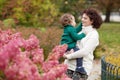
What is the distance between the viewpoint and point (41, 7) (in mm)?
22297

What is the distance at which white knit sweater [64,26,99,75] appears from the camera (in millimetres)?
6078

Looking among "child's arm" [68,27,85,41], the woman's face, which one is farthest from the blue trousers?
the woman's face

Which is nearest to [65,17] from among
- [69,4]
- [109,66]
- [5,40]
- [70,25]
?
[70,25]

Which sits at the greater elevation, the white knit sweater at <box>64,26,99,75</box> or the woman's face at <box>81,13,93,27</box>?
the woman's face at <box>81,13,93,27</box>

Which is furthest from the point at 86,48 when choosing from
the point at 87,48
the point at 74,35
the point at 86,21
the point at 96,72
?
the point at 96,72

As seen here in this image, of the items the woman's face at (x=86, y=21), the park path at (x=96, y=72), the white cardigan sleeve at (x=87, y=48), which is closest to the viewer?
the white cardigan sleeve at (x=87, y=48)

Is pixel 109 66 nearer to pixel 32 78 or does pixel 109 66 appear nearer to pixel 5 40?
pixel 5 40

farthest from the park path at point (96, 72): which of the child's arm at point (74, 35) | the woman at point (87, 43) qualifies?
the child's arm at point (74, 35)

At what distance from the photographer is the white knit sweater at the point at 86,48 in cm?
608

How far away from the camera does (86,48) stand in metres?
6.07

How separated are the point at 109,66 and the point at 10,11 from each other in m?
15.1

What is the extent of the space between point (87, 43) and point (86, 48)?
67mm

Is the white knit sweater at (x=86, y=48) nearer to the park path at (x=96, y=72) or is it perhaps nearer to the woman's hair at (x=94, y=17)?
the woman's hair at (x=94, y=17)

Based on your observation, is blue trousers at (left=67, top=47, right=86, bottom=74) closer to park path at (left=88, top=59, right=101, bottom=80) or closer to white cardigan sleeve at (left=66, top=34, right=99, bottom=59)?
white cardigan sleeve at (left=66, top=34, right=99, bottom=59)
